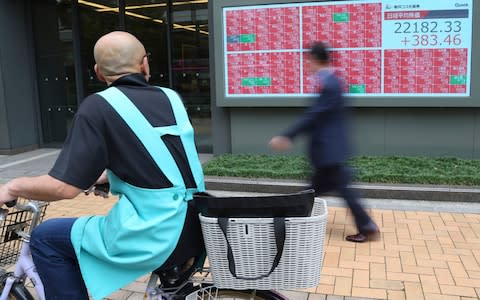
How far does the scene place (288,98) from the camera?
7.22m

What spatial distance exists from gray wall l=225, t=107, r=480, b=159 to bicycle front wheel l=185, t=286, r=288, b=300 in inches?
187

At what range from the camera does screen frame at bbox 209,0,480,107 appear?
6543mm

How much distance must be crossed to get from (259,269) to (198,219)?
350 mm

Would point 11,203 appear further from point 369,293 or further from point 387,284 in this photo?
point 387,284

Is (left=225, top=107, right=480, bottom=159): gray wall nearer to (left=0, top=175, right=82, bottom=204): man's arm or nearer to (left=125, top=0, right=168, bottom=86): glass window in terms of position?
(left=125, top=0, right=168, bottom=86): glass window

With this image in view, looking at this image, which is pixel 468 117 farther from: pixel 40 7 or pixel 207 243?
pixel 40 7

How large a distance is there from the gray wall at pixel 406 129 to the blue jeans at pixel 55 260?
5072 millimetres

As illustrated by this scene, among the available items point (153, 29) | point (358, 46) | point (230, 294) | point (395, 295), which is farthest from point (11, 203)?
point (153, 29)

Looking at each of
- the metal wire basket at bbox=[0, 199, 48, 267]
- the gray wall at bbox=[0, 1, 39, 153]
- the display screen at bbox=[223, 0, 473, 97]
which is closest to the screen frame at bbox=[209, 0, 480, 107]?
the display screen at bbox=[223, 0, 473, 97]

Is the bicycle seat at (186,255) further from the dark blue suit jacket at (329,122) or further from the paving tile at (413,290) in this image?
the dark blue suit jacket at (329,122)

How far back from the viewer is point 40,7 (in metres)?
9.80

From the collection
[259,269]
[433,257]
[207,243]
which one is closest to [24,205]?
[207,243]

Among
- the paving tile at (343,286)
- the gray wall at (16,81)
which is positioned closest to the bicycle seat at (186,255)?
the paving tile at (343,286)

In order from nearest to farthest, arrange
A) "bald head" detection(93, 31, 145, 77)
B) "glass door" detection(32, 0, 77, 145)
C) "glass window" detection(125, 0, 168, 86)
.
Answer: "bald head" detection(93, 31, 145, 77) < "glass window" detection(125, 0, 168, 86) < "glass door" detection(32, 0, 77, 145)
